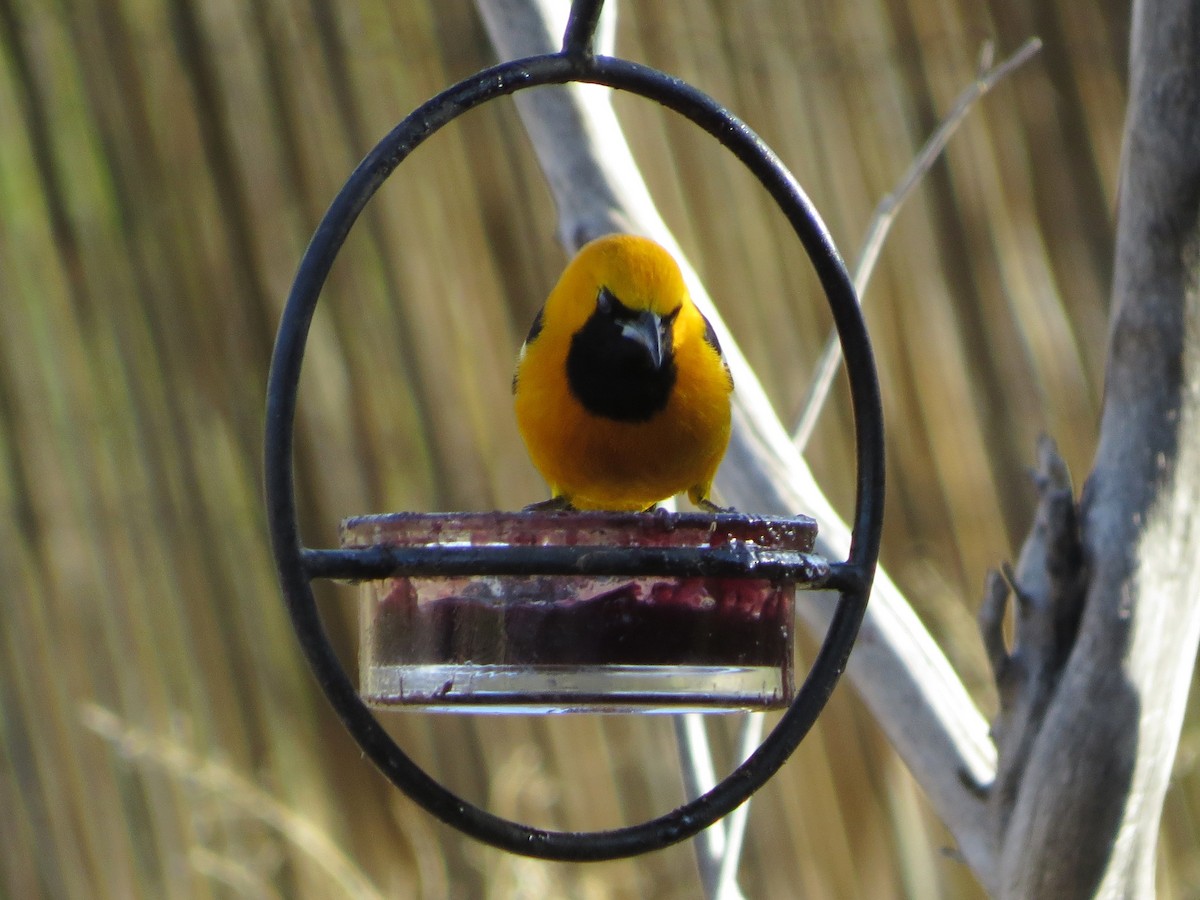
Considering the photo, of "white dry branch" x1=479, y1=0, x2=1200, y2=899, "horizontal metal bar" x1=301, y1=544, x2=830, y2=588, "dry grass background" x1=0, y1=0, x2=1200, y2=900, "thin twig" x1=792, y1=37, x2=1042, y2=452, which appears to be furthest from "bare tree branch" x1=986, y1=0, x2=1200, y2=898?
"dry grass background" x1=0, y1=0, x2=1200, y2=900

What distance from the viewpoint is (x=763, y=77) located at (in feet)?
15.8

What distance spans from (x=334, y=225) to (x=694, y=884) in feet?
11.5

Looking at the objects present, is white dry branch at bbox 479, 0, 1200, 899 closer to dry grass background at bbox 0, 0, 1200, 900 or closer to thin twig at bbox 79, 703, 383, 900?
dry grass background at bbox 0, 0, 1200, 900

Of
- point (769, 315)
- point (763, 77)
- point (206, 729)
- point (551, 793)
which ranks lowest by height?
point (551, 793)

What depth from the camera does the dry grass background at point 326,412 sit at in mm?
4484

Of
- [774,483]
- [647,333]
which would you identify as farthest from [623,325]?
[774,483]

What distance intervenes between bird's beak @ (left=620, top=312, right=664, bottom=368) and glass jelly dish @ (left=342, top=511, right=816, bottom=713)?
533 millimetres

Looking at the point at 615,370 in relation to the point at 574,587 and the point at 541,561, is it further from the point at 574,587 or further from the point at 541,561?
the point at 541,561

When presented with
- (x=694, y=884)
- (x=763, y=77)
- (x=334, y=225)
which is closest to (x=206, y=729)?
(x=694, y=884)

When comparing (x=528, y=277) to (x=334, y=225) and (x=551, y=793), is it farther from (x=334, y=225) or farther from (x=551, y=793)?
(x=334, y=225)

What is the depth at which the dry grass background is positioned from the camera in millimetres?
4484

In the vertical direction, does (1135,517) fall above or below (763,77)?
below

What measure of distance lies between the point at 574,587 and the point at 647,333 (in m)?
0.67

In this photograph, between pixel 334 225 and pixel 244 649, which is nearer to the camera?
pixel 334 225
